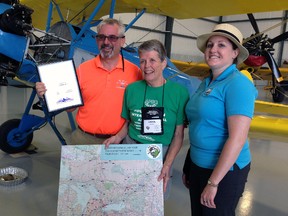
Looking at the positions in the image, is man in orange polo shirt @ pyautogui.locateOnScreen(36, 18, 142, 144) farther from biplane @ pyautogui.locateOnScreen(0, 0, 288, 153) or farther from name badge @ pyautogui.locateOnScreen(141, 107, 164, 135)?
biplane @ pyautogui.locateOnScreen(0, 0, 288, 153)

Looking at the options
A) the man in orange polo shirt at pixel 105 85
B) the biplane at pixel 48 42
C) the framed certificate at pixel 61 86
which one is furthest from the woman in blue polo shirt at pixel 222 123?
the biplane at pixel 48 42

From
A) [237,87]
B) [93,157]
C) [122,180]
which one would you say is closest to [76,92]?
[93,157]

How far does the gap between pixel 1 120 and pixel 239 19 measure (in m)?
22.3

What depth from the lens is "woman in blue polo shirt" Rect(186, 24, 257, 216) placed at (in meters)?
1.23

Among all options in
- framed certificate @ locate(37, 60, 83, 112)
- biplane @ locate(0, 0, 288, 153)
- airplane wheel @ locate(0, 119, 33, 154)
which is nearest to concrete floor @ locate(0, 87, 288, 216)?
airplane wheel @ locate(0, 119, 33, 154)

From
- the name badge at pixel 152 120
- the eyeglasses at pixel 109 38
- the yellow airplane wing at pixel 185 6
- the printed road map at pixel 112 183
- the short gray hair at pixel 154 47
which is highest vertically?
the yellow airplane wing at pixel 185 6

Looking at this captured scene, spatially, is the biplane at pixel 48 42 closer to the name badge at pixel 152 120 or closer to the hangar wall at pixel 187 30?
the name badge at pixel 152 120

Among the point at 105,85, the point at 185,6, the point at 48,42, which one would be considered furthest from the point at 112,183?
the point at 185,6

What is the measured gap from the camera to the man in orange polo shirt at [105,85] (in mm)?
1768

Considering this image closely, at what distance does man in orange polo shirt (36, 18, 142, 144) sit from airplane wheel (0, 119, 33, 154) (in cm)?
263

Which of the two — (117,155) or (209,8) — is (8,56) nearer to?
(117,155)

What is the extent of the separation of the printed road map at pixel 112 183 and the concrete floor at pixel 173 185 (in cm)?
127

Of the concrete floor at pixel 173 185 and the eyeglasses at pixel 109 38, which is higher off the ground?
the eyeglasses at pixel 109 38

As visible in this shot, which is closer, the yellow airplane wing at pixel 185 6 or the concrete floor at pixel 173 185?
the concrete floor at pixel 173 185
